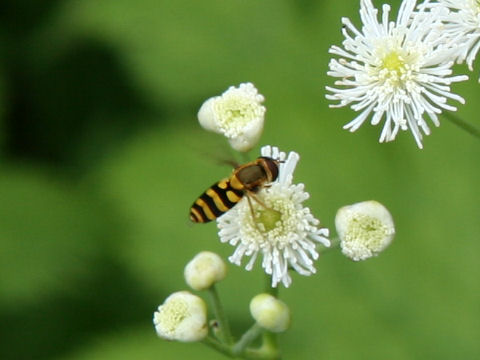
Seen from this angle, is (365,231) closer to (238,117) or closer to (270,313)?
(270,313)

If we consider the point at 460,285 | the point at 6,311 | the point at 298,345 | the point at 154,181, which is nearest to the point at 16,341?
the point at 6,311

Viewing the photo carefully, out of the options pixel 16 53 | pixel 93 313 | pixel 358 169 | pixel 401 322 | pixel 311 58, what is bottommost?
pixel 401 322

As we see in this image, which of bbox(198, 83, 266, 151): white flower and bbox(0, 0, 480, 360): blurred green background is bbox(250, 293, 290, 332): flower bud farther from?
bbox(0, 0, 480, 360): blurred green background

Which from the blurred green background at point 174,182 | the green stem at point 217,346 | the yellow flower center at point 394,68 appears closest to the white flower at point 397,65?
the yellow flower center at point 394,68

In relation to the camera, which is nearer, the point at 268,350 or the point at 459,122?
the point at 459,122

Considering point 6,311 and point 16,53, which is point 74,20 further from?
point 6,311

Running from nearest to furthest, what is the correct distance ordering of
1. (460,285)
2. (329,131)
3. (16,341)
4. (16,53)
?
(460,285), (329,131), (16,341), (16,53)

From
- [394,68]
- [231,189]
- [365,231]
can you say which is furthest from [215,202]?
[394,68]
